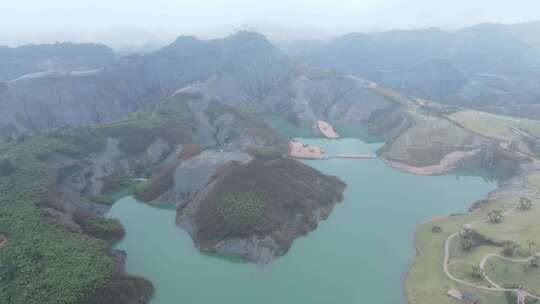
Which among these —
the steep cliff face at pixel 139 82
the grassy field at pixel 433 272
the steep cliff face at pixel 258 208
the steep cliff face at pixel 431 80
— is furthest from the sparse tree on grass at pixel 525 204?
the steep cliff face at pixel 431 80

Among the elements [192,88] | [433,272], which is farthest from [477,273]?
[192,88]

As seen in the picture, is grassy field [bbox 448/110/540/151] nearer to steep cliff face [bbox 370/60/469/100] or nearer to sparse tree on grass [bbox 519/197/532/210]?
sparse tree on grass [bbox 519/197/532/210]

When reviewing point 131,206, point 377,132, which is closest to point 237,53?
point 377,132

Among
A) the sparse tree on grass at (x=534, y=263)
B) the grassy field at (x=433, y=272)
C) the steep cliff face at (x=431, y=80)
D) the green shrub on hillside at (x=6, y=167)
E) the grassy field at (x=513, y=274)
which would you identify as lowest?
the steep cliff face at (x=431, y=80)

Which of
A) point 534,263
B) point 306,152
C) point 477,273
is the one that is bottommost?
point 306,152

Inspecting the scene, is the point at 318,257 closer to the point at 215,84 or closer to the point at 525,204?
the point at 525,204

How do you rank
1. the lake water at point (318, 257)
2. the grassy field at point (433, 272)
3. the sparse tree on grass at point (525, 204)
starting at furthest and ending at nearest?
the sparse tree on grass at point (525, 204) < the lake water at point (318, 257) < the grassy field at point (433, 272)

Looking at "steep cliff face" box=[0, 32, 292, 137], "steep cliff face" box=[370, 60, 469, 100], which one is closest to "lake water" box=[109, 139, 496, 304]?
"steep cliff face" box=[0, 32, 292, 137]

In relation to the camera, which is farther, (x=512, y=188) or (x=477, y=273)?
(x=512, y=188)

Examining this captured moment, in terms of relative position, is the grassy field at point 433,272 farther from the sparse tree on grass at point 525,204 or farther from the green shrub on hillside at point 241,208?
the green shrub on hillside at point 241,208
